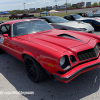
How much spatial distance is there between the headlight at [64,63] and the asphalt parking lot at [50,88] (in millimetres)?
619

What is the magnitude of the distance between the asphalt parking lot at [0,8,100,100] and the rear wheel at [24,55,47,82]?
17cm

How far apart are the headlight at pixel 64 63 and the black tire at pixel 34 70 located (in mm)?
552

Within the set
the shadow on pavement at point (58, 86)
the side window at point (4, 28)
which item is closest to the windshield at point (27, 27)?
the side window at point (4, 28)

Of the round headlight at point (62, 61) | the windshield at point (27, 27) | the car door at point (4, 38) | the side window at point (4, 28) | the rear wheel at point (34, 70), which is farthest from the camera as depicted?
the side window at point (4, 28)

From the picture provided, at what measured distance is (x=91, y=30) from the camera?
252 inches

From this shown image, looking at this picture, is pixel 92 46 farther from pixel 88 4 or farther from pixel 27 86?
pixel 88 4

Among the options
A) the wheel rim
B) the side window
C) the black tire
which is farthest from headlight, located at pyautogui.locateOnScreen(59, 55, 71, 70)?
the side window

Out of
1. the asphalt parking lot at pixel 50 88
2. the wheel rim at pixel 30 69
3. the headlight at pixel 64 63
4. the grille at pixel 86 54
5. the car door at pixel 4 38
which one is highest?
the car door at pixel 4 38

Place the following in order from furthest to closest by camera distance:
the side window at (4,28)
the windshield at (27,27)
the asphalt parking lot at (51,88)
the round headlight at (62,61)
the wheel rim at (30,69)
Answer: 1. the side window at (4,28)
2. the windshield at (27,27)
3. the wheel rim at (30,69)
4. the asphalt parking lot at (51,88)
5. the round headlight at (62,61)

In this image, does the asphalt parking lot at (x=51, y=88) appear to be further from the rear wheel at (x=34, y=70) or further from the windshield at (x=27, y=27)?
the windshield at (x=27, y=27)

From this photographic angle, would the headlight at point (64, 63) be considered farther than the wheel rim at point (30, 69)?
No

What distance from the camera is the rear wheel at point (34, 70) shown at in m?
2.57

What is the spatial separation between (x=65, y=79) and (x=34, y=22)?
2.50 meters

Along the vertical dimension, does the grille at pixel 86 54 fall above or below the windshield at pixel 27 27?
below
